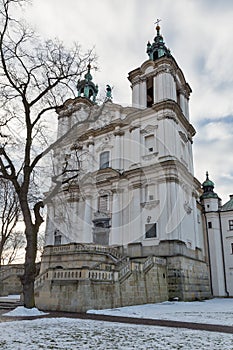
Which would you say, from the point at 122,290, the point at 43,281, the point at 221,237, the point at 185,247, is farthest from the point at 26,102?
the point at 221,237

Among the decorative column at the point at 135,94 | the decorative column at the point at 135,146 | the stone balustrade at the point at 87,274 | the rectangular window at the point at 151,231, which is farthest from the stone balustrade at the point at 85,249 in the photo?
the decorative column at the point at 135,94

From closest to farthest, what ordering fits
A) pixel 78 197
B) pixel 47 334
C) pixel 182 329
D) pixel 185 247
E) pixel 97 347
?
1. pixel 97 347
2. pixel 47 334
3. pixel 182 329
4. pixel 185 247
5. pixel 78 197

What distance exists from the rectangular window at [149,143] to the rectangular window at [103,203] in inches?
245

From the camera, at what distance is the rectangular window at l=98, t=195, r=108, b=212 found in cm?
3055

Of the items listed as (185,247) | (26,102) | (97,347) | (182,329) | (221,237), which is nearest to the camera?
(97,347)

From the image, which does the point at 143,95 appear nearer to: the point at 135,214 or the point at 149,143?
the point at 149,143

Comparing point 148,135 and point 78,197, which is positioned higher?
point 148,135

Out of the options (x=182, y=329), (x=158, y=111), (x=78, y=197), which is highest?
(x=158, y=111)

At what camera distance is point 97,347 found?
6.43 m

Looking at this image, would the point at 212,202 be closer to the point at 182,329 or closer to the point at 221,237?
the point at 221,237

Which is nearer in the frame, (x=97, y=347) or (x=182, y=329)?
(x=97, y=347)

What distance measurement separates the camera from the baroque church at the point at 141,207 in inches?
760

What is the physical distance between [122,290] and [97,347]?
397 inches

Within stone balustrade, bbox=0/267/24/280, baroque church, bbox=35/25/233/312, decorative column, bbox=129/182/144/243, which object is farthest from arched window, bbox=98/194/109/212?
stone balustrade, bbox=0/267/24/280
